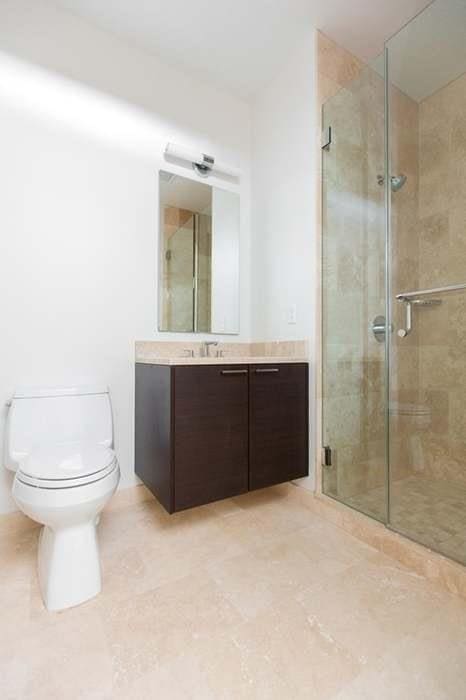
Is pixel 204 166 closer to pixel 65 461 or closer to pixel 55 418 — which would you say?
pixel 55 418

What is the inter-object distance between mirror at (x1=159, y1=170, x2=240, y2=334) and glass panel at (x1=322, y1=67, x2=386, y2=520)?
0.64 metres

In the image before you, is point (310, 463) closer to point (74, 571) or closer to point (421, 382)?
point (421, 382)

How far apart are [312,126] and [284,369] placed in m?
1.35

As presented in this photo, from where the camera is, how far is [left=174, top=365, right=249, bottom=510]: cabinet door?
1.42 m

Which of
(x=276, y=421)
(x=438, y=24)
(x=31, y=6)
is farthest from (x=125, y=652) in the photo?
(x=438, y=24)

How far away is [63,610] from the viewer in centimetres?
107

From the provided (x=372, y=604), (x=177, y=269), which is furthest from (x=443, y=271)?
(x=372, y=604)

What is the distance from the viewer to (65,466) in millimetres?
1166

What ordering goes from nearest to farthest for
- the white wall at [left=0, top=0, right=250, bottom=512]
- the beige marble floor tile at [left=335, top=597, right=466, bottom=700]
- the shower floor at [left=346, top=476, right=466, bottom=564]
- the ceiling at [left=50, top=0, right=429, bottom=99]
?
the beige marble floor tile at [left=335, top=597, right=466, bottom=700]
the shower floor at [left=346, top=476, right=466, bottom=564]
the white wall at [left=0, top=0, right=250, bottom=512]
the ceiling at [left=50, top=0, right=429, bottom=99]

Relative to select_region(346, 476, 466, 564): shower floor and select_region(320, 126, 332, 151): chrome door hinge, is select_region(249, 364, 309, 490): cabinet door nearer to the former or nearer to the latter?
select_region(346, 476, 466, 564): shower floor

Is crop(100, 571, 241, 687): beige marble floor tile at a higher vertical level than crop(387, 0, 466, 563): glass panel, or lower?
lower

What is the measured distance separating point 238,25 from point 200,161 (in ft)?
2.20

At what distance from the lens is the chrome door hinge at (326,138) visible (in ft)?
5.93

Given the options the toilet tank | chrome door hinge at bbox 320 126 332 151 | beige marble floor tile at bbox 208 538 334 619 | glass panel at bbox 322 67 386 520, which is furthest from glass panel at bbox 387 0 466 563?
the toilet tank
